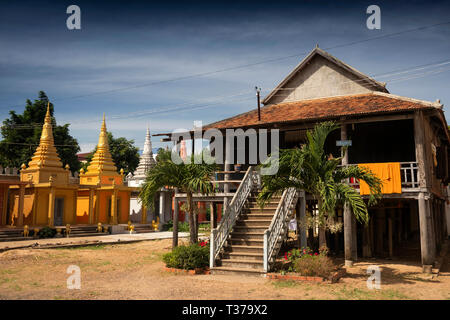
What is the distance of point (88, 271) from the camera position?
14055 mm

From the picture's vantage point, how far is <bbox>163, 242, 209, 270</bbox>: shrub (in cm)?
1310

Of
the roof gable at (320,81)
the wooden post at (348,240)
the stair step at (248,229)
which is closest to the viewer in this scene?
the stair step at (248,229)

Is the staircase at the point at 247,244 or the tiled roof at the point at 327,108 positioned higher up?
the tiled roof at the point at 327,108

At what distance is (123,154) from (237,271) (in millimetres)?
44431

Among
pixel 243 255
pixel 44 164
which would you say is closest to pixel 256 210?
pixel 243 255

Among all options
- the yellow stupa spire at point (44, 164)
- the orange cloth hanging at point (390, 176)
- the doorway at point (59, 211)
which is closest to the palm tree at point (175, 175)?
the orange cloth hanging at point (390, 176)

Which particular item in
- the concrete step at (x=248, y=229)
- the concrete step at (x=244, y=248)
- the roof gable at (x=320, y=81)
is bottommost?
the concrete step at (x=244, y=248)

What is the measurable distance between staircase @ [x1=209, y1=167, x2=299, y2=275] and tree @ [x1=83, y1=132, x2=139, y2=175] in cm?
4148

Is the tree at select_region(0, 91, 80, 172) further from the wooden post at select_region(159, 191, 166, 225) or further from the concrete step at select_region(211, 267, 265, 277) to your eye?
the concrete step at select_region(211, 267, 265, 277)

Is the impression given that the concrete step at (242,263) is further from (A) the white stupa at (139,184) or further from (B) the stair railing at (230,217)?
(A) the white stupa at (139,184)

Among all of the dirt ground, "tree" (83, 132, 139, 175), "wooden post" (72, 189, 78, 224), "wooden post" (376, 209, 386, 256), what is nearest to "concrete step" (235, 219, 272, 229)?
the dirt ground

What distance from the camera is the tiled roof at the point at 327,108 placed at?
585 inches

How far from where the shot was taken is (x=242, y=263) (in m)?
12.8
